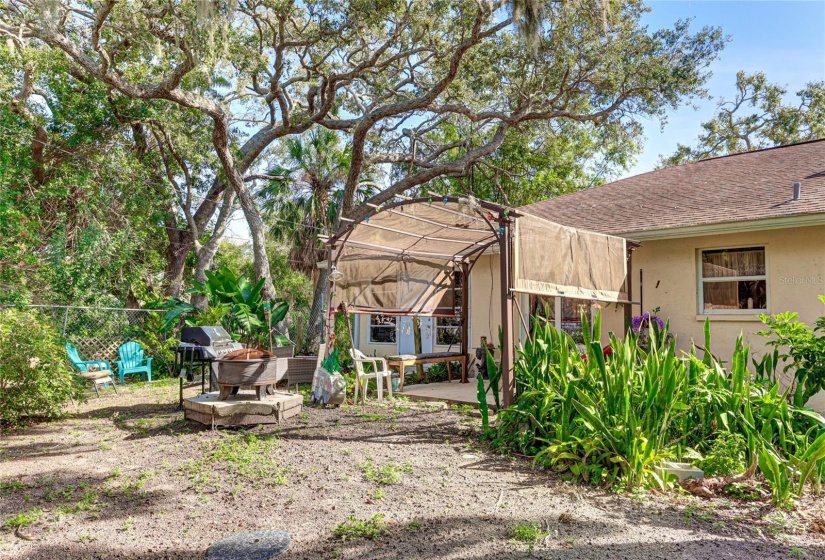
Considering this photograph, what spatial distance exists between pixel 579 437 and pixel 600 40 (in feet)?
40.5

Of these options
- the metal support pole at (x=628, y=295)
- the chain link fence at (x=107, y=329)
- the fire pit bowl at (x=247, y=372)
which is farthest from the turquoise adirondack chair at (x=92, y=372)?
the metal support pole at (x=628, y=295)

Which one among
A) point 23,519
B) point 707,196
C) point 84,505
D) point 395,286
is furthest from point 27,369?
point 707,196

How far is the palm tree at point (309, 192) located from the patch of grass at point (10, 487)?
47.2 feet

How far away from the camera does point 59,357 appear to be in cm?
766

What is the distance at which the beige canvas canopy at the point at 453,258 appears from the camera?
22.3ft

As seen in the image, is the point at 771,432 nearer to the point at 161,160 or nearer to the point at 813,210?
the point at 813,210

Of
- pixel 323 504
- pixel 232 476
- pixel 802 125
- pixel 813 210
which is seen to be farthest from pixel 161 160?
pixel 802 125

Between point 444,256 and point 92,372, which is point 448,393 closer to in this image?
point 444,256

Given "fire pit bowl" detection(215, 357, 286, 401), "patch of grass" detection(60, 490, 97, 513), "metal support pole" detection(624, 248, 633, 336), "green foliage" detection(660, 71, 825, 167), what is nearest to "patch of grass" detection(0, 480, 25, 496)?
"patch of grass" detection(60, 490, 97, 513)

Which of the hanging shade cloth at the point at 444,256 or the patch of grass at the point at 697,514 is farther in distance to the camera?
the hanging shade cloth at the point at 444,256

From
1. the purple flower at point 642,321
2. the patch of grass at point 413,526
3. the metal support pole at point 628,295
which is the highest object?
the metal support pole at point 628,295

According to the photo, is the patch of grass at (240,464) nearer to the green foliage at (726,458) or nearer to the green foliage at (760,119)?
the green foliage at (726,458)

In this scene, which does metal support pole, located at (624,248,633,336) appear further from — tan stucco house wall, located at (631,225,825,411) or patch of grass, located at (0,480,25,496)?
patch of grass, located at (0,480,25,496)

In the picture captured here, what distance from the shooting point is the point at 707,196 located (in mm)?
10055
